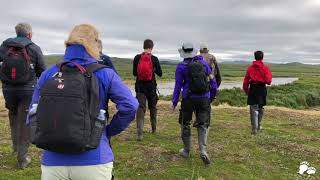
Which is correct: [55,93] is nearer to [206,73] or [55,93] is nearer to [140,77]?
[206,73]

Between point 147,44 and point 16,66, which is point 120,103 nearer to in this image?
point 16,66

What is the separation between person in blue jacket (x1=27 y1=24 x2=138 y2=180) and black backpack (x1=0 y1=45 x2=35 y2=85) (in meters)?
4.03

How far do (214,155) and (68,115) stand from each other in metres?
7.28

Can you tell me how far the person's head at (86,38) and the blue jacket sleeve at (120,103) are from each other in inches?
11.4

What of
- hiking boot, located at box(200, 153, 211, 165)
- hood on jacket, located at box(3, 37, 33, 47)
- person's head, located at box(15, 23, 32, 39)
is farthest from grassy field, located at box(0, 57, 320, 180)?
person's head, located at box(15, 23, 32, 39)

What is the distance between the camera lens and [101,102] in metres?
4.10

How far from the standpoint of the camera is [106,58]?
7.81 metres

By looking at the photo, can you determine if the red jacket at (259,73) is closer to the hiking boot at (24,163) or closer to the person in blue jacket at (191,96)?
the person in blue jacket at (191,96)

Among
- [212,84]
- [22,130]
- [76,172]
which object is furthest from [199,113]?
[76,172]

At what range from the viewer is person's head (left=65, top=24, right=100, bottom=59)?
4.05 meters

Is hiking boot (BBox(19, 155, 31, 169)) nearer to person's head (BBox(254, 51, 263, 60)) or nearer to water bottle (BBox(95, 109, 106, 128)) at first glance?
water bottle (BBox(95, 109, 106, 128))

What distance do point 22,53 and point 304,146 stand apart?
7570 millimetres

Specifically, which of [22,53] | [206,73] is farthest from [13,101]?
[206,73]

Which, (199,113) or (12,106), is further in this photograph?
(199,113)
